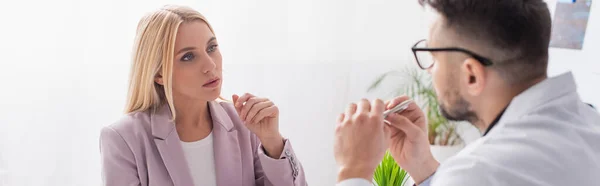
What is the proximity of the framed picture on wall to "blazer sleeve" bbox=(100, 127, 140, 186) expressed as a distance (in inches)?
65.0

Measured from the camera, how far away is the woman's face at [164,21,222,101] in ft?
4.68

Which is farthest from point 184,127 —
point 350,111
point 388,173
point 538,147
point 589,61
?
point 589,61

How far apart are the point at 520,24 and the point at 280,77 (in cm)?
174

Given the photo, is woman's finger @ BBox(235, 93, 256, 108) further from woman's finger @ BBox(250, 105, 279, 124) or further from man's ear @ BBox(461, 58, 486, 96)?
man's ear @ BBox(461, 58, 486, 96)

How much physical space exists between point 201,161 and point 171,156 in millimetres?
98

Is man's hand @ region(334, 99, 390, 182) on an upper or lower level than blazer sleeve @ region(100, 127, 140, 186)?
upper

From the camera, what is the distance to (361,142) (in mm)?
978

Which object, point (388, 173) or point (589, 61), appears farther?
point (388, 173)

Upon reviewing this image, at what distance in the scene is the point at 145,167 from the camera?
1.41m

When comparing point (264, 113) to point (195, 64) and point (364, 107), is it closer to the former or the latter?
point (195, 64)

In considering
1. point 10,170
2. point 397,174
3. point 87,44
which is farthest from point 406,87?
point 10,170

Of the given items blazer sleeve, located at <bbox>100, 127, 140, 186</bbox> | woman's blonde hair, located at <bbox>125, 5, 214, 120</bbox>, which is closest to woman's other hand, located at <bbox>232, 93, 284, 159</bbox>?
woman's blonde hair, located at <bbox>125, 5, 214, 120</bbox>

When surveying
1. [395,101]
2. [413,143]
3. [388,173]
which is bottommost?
[388,173]

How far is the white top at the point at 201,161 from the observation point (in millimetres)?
1470
